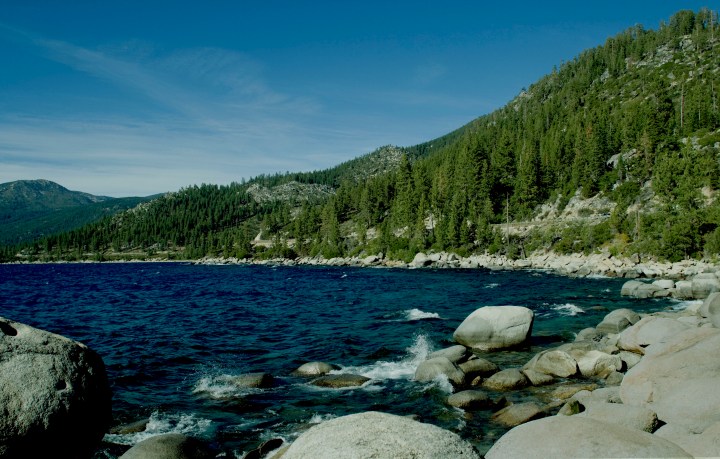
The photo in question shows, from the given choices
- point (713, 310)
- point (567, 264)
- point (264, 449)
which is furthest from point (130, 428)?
point (567, 264)

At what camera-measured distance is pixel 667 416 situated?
9.52 meters

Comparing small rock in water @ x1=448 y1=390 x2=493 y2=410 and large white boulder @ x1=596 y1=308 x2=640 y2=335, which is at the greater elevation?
large white boulder @ x1=596 y1=308 x2=640 y2=335

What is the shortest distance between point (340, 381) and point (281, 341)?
28.6 ft

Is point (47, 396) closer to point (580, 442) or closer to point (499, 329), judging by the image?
point (580, 442)

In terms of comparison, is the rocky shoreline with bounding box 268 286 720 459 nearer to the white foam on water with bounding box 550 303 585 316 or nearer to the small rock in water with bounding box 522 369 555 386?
the small rock in water with bounding box 522 369 555 386

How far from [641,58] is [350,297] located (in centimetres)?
18629

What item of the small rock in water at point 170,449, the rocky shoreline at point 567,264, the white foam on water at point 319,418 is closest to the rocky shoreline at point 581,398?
the small rock in water at point 170,449

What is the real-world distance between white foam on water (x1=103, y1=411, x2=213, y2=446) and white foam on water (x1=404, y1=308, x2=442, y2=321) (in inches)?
730

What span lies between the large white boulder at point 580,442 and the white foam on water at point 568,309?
2557 cm

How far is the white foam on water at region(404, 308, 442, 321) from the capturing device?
30016 mm

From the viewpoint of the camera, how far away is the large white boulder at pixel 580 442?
240 inches

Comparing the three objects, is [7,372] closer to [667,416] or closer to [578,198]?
[667,416]

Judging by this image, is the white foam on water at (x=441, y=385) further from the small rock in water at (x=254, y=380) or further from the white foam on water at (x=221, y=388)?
the white foam on water at (x=221, y=388)

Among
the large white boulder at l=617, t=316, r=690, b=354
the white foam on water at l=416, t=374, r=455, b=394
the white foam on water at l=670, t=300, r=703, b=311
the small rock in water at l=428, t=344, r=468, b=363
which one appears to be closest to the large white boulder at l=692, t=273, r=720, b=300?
the white foam on water at l=670, t=300, r=703, b=311
